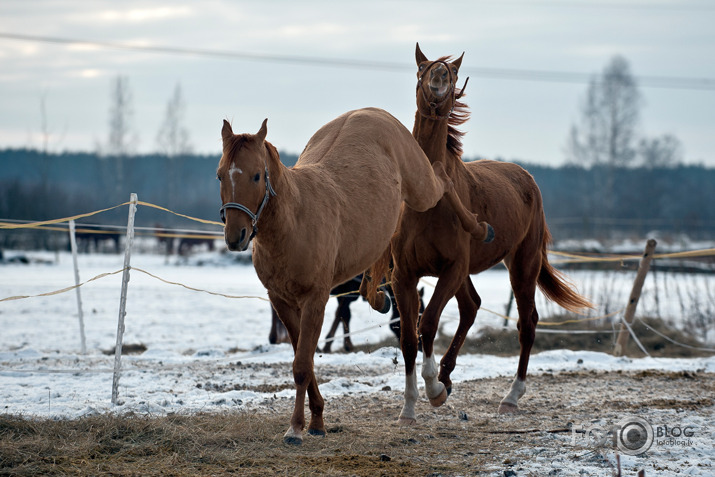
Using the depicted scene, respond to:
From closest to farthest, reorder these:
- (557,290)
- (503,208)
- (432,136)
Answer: (432,136) < (503,208) < (557,290)

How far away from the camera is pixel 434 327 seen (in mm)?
5055

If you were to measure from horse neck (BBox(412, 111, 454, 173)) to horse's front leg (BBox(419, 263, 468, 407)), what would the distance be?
0.94 metres

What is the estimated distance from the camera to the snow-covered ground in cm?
570

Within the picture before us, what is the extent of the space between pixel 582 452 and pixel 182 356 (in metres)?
5.38

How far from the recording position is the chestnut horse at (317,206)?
3.86 meters

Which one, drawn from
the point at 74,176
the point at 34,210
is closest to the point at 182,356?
the point at 34,210

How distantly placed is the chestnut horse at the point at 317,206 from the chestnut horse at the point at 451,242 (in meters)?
0.24

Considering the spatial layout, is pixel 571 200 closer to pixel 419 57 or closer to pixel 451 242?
pixel 419 57

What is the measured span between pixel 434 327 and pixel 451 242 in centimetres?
66

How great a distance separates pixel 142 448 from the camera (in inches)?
156

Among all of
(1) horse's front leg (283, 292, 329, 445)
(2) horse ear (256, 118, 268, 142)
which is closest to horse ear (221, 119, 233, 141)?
(2) horse ear (256, 118, 268, 142)

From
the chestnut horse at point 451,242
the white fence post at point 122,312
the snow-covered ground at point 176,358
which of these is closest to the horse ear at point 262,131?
the chestnut horse at point 451,242

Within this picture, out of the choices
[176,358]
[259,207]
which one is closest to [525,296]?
[259,207]

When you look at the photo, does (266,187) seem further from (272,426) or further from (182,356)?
(182,356)
